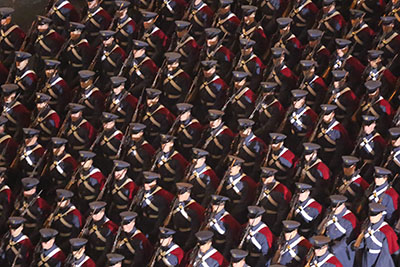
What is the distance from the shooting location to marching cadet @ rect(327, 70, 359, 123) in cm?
777

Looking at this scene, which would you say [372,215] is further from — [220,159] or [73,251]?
[73,251]

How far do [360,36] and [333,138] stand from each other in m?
0.95

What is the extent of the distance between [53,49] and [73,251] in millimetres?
1993

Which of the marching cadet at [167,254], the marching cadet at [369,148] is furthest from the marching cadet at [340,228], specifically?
the marching cadet at [167,254]

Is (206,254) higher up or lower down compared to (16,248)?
higher up

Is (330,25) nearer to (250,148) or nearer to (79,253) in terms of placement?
(250,148)

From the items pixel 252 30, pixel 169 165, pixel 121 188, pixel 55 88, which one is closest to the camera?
pixel 121 188

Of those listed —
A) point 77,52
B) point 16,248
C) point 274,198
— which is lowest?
point 16,248

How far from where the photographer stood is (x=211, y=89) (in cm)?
800

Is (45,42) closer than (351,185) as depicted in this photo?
No

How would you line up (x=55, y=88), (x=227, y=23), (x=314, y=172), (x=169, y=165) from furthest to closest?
(x=227, y=23) < (x=55, y=88) < (x=169, y=165) < (x=314, y=172)

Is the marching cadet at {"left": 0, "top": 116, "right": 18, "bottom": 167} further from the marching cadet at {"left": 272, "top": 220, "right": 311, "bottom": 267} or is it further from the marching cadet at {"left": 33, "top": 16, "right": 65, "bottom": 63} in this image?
the marching cadet at {"left": 272, "top": 220, "right": 311, "bottom": 267}

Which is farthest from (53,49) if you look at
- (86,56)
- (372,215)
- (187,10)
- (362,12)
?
(372,215)

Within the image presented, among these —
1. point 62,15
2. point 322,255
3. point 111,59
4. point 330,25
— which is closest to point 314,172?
point 322,255
